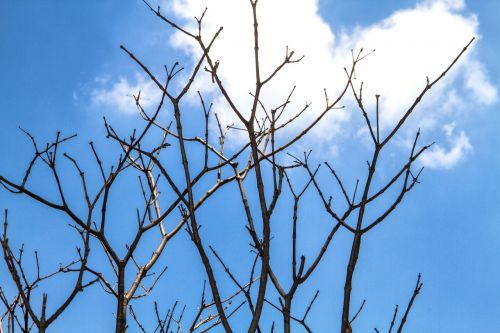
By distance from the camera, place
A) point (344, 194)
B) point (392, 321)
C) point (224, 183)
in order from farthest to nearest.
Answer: point (224, 183) < point (344, 194) < point (392, 321)

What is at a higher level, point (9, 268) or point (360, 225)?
point (9, 268)

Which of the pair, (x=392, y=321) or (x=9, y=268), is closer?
(x=392, y=321)

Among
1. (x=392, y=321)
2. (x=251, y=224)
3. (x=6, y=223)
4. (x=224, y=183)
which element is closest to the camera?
(x=392, y=321)

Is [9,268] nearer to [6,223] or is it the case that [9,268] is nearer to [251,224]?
[6,223]

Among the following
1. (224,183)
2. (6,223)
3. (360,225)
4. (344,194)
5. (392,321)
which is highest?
(224,183)

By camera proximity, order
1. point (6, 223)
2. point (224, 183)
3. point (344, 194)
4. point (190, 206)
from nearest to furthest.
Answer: point (190, 206) → point (344, 194) → point (6, 223) → point (224, 183)

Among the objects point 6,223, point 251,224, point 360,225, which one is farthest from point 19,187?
point 360,225

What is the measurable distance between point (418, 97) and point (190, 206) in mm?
1142

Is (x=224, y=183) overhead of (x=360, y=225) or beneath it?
overhead

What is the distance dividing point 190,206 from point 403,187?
3.21 feet

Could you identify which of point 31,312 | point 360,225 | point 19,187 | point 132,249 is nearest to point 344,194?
point 360,225

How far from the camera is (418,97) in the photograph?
7.71 feet

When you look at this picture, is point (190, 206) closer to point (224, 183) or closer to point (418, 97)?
point (418, 97)

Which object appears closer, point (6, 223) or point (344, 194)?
A: point (344, 194)
